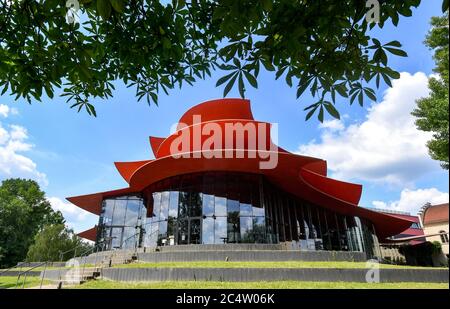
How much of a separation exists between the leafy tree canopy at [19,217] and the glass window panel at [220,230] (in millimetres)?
34492

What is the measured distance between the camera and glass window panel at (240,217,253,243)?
17.2 meters

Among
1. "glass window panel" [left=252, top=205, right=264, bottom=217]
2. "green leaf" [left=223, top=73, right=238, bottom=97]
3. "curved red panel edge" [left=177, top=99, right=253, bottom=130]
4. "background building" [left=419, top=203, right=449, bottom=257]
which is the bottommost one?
"background building" [left=419, top=203, right=449, bottom=257]

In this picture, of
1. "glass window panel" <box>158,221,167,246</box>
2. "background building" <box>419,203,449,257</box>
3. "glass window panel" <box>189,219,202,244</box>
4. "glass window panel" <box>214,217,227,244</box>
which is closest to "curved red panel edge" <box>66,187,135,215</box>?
"glass window panel" <box>158,221,167,246</box>

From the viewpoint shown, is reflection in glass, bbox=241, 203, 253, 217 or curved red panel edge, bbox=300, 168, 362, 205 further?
curved red panel edge, bbox=300, 168, 362, 205

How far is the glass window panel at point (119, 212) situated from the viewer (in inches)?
908

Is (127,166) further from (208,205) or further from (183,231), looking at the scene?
(208,205)

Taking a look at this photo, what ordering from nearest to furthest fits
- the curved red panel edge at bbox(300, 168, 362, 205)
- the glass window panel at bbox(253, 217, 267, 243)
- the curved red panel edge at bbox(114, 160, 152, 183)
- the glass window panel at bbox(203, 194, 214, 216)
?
the glass window panel at bbox(253, 217, 267, 243)
the glass window panel at bbox(203, 194, 214, 216)
the curved red panel edge at bbox(300, 168, 362, 205)
the curved red panel edge at bbox(114, 160, 152, 183)

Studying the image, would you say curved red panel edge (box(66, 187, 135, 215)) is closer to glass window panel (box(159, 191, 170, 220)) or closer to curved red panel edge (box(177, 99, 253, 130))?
glass window panel (box(159, 191, 170, 220))

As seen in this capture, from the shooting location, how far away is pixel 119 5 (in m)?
1.91

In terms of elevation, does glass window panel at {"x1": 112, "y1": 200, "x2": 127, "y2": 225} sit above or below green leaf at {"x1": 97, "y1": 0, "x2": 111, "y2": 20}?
above

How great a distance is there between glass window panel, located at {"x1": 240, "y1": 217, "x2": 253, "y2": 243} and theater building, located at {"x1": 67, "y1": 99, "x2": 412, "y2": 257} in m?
0.06

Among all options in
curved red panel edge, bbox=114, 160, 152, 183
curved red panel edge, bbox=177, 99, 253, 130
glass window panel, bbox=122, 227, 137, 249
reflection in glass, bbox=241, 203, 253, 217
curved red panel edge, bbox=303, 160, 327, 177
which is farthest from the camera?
curved red panel edge, bbox=303, 160, 327, 177

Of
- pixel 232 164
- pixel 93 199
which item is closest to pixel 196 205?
pixel 232 164

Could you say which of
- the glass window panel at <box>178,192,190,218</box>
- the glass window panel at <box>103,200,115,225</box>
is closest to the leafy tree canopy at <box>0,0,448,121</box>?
the glass window panel at <box>178,192,190,218</box>
